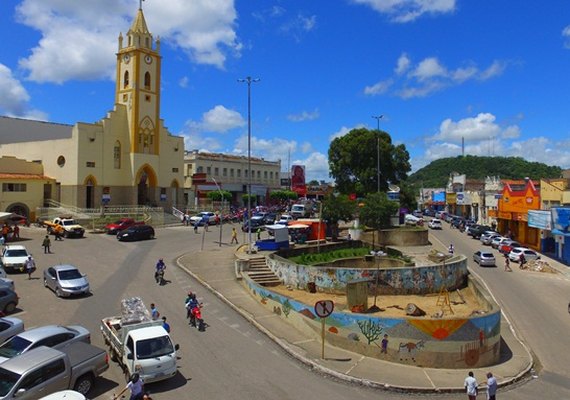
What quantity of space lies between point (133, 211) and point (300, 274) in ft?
98.9

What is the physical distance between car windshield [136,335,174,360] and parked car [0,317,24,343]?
5255mm

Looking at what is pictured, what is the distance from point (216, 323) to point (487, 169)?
524ft

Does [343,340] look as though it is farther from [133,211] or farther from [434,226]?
[434,226]

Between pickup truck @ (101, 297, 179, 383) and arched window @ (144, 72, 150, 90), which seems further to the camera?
arched window @ (144, 72, 150, 90)

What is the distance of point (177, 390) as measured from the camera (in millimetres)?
13117

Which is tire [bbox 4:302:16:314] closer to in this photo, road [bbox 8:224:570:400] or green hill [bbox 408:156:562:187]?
road [bbox 8:224:570:400]

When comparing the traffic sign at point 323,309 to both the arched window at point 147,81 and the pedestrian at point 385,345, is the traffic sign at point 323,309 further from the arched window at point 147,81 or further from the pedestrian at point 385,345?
the arched window at point 147,81

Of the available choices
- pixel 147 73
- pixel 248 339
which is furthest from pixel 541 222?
pixel 147 73

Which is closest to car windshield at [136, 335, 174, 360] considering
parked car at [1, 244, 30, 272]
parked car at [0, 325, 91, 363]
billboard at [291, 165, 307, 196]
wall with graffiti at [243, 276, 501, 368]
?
parked car at [0, 325, 91, 363]

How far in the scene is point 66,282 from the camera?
22.0 metres

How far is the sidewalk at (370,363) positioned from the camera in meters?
14.6

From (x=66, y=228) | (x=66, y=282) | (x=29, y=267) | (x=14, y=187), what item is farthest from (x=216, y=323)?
(x=14, y=187)

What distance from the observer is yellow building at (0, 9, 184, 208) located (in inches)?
2035

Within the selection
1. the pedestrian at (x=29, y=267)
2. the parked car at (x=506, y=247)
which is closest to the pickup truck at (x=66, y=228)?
the pedestrian at (x=29, y=267)
